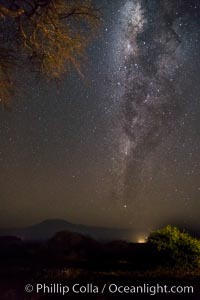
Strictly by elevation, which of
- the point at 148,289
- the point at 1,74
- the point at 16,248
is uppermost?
the point at 1,74

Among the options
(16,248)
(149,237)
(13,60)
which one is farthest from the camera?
(16,248)

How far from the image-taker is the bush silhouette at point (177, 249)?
16.4m

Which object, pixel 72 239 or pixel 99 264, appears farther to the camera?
pixel 72 239

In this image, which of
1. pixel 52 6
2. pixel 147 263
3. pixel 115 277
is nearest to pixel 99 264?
pixel 147 263

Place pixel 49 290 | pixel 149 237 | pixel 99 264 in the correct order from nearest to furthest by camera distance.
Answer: pixel 49 290
pixel 99 264
pixel 149 237

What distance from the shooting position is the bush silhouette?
645 inches

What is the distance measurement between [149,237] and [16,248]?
227 inches

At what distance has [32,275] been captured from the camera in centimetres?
1322

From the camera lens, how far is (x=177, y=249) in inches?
651

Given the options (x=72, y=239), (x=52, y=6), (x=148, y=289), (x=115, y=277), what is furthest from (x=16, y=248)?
(x=52, y=6)

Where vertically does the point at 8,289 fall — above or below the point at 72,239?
below

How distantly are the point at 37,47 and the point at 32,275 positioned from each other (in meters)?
6.66

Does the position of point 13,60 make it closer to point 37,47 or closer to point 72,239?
point 37,47

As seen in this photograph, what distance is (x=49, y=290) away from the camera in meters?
12.1
